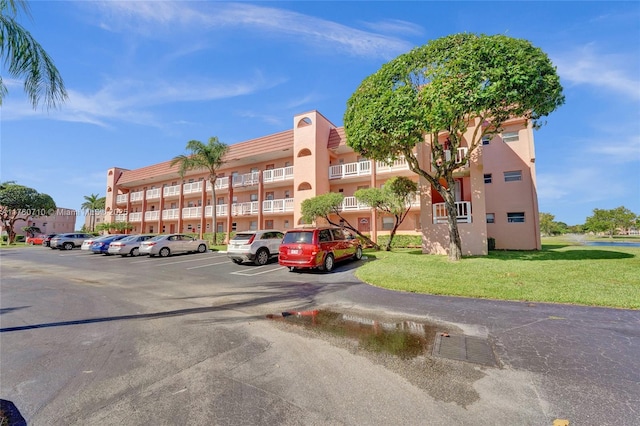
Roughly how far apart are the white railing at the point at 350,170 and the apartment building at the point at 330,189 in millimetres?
82

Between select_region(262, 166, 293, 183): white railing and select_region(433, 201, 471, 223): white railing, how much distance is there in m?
13.6

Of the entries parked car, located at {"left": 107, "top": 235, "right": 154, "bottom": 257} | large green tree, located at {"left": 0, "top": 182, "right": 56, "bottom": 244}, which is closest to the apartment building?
parked car, located at {"left": 107, "top": 235, "right": 154, "bottom": 257}

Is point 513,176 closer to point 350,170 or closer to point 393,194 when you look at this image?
point 393,194

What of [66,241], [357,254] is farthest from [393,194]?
[66,241]

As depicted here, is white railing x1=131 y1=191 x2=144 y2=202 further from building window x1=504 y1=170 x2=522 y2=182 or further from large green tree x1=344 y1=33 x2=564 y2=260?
building window x1=504 y1=170 x2=522 y2=182

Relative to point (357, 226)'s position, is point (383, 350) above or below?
below

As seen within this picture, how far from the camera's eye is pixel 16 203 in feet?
129

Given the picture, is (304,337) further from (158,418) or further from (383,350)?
(158,418)

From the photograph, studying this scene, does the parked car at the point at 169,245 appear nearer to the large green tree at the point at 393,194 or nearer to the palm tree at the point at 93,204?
the large green tree at the point at 393,194

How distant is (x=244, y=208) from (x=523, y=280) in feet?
78.9

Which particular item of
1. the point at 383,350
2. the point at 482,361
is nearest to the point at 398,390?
the point at 383,350

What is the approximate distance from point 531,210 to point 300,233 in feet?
53.1

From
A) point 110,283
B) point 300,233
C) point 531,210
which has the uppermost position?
point 531,210

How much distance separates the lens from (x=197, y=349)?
407cm
